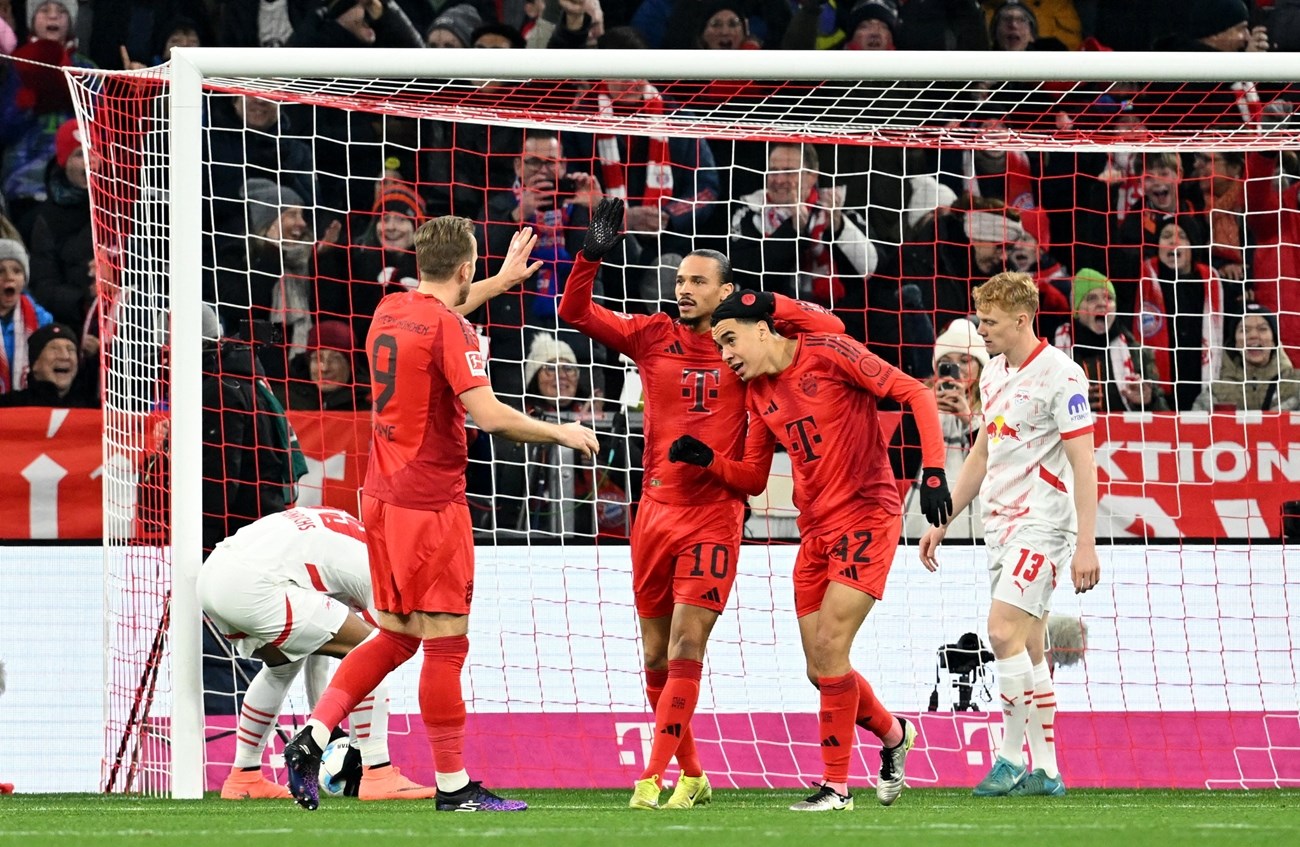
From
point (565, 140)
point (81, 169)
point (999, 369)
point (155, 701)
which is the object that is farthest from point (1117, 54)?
point (81, 169)

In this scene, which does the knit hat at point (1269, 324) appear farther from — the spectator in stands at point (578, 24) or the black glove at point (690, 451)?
the spectator in stands at point (578, 24)

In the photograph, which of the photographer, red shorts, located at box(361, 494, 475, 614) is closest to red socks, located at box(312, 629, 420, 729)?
red shorts, located at box(361, 494, 475, 614)

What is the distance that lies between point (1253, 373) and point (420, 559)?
5.08 meters

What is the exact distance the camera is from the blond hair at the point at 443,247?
5.77m

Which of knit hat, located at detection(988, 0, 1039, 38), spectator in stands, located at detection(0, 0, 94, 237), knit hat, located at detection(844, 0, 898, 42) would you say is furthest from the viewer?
knit hat, located at detection(988, 0, 1039, 38)

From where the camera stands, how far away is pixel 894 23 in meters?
11.5

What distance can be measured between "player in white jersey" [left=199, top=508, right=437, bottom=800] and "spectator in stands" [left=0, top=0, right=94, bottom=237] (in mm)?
4514

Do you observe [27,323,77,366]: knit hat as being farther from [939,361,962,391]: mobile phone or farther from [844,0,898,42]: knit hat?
[844,0,898,42]: knit hat

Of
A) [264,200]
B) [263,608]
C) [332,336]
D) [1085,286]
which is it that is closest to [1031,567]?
[263,608]

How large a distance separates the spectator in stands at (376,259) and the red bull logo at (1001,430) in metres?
3.64

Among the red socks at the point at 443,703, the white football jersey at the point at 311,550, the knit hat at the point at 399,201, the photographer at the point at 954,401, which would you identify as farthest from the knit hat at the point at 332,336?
the red socks at the point at 443,703

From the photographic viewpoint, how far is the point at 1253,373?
8.96m

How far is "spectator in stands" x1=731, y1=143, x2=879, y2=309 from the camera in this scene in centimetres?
976

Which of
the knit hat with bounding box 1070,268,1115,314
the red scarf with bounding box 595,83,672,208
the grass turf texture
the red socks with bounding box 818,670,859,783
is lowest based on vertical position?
the grass turf texture
